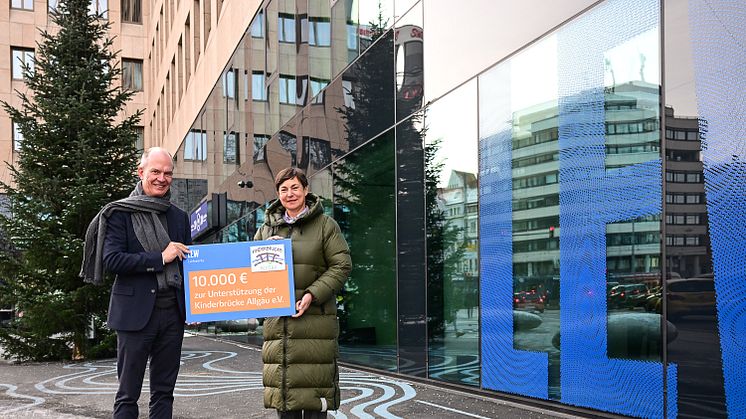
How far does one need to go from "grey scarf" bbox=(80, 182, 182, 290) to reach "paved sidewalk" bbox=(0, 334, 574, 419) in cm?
293

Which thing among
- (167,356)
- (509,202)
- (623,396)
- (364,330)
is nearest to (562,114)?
(509,202)

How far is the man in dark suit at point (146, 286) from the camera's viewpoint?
4.57 m

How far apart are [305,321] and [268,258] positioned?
44cm

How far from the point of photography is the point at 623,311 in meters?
6.19

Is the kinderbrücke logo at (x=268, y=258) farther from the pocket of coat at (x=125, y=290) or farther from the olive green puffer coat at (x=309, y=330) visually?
the pocket of coat at (x=125, y=290)

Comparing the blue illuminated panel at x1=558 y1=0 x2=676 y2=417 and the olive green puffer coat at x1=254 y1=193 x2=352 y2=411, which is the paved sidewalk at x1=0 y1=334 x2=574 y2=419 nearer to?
the blue illuminated panel at x1=558 y1=0 x2=676 y2=417

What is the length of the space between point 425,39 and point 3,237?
870 centimetres

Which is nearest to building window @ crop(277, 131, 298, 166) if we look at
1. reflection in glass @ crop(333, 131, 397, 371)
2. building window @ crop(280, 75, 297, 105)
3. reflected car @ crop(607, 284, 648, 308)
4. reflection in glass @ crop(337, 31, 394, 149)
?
building window @ crop(280, 75, 297, 105)

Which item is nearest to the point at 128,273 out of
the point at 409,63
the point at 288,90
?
the point at 409,63

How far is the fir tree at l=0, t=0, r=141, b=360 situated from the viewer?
13242mm

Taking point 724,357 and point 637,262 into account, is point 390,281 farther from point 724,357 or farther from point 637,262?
point 724,357

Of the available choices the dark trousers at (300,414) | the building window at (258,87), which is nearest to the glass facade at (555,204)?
the dark trousers at (300,414)

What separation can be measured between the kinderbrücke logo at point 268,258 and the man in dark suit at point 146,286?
1.40 feet

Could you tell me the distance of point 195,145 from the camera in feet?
91.8
